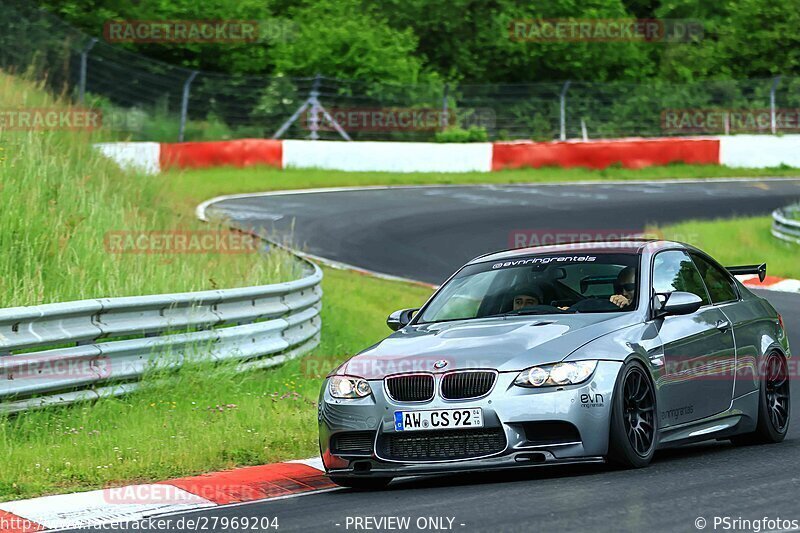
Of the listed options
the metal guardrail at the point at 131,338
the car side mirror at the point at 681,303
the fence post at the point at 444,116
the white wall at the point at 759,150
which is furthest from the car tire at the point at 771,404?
the white wall at the point at 759,150

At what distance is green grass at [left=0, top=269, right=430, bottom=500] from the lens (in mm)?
8181

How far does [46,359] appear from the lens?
31.0 ft

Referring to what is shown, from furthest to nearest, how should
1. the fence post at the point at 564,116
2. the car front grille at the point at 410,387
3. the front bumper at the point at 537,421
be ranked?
the fence post at the point at 564,116 → the car front grille at the point at 410,387 → the front bumper at the point at 537,421

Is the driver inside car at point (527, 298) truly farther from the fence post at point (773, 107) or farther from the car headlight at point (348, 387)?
the fence post at point (773, 107)

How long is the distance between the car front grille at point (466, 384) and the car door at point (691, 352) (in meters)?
1.22

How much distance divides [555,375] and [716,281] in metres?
2.52

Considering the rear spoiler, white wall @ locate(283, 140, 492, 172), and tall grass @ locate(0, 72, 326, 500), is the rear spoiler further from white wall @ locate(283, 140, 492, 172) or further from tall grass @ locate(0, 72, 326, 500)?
white wall @ locate(283, 140, 492, 172)

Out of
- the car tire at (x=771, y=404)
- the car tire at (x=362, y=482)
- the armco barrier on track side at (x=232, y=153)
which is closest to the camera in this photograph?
the car tire at (x=362, y=482)

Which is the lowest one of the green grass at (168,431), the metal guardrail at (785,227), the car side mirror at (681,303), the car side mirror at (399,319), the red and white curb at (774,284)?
the red and white curb at (774,284)

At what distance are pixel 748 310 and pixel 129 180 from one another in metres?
10.2

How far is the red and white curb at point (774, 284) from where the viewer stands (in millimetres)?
20016

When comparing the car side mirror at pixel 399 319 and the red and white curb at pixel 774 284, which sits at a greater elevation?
the car side mirror at pixel 399 319

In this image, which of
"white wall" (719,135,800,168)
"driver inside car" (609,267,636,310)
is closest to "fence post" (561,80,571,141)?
"white wall" (719,135,800,168)

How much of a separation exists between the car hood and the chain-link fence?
26.0 meters
